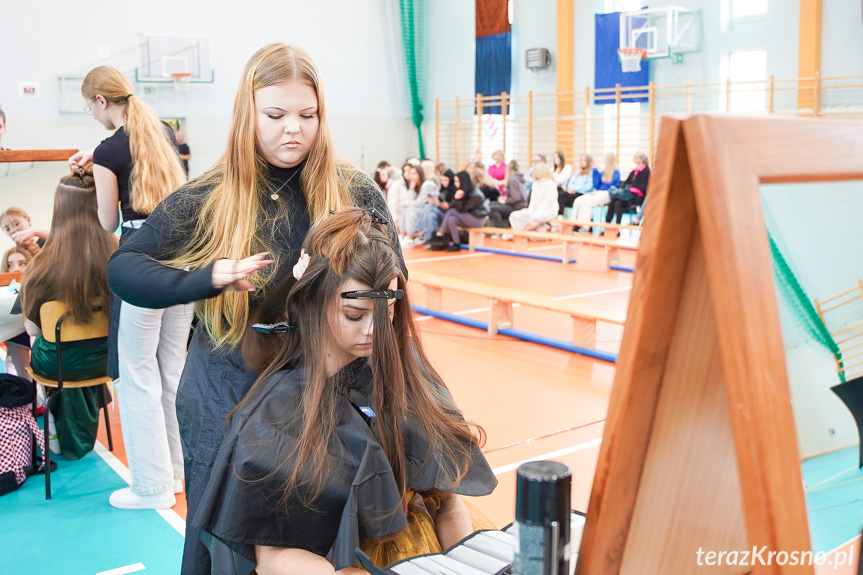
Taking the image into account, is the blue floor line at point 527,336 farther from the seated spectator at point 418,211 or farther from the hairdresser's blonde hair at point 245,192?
the seated spectator at point 418,211

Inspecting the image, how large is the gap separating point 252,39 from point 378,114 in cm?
307

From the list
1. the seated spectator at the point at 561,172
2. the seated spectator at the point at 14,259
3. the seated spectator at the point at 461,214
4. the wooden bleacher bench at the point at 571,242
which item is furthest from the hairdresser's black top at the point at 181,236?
the seated spectator at the point at 561,172

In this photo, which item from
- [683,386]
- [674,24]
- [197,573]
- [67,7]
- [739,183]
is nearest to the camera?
[739,183]

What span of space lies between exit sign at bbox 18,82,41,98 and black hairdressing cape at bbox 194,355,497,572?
13.7 m

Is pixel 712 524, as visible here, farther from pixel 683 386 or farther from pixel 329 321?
pixel 329 321

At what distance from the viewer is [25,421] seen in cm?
347

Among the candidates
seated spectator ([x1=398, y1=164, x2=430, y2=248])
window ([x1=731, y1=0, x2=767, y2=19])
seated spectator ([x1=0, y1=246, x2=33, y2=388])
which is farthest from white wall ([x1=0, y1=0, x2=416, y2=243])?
seated spectator ([x1=0, y1=246, x2=33, y2=388])

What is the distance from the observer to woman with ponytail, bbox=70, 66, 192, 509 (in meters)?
2.87

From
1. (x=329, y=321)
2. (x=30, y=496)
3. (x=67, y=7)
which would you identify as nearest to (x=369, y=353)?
(x=329, y=321)

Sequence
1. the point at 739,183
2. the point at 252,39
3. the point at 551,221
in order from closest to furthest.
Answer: the point at 739,183, the point at 551,221, the point at 252,39

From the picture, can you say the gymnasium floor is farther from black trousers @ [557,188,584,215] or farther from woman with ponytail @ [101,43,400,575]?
black trousers @ [557,188,584,215]

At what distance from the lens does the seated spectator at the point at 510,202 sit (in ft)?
38.2

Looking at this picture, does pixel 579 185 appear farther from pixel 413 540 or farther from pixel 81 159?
pixel 413 540

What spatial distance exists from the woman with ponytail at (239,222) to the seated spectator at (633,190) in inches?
377
